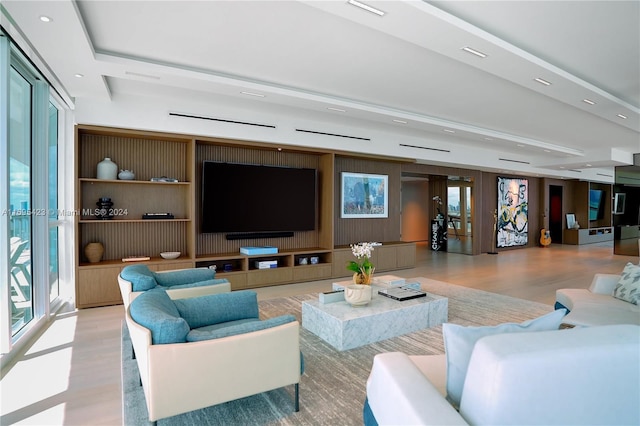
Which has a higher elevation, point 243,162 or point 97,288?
point 243,162

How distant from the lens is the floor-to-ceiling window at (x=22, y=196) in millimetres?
2998

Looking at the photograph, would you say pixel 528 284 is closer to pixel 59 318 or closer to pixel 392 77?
pixel 392 77

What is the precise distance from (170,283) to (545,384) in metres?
3.55

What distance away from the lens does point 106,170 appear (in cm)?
479

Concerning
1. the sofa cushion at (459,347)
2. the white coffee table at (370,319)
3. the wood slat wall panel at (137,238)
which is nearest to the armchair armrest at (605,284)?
the white coffee table at (370,319)

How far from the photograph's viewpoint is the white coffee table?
3309 millimetres

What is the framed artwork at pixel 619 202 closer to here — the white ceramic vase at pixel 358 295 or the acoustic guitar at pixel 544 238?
the acoustic guitar at pixel 544 238

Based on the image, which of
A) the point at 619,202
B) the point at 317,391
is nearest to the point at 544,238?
the point at 619,202

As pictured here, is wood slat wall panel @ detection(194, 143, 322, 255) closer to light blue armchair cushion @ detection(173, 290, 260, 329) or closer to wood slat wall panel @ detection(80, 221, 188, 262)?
wood slat wall panel @ detection(80, 221, 188, 262)

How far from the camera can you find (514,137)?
7.50 m

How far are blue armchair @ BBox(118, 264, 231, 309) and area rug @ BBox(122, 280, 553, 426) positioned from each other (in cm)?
62

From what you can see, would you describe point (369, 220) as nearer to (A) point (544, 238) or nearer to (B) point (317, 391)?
(B) point (317, 391)

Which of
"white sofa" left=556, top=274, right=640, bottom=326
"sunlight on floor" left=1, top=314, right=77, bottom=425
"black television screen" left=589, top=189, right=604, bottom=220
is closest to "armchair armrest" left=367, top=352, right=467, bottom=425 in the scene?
"sunlight on floor" left=1, top=314, right=77, bottom=425

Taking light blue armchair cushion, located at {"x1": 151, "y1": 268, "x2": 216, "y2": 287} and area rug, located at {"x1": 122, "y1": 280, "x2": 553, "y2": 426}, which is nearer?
area rug, located at {"x1": 122, "y1": 280, "x2": 553, "y2": 426}
